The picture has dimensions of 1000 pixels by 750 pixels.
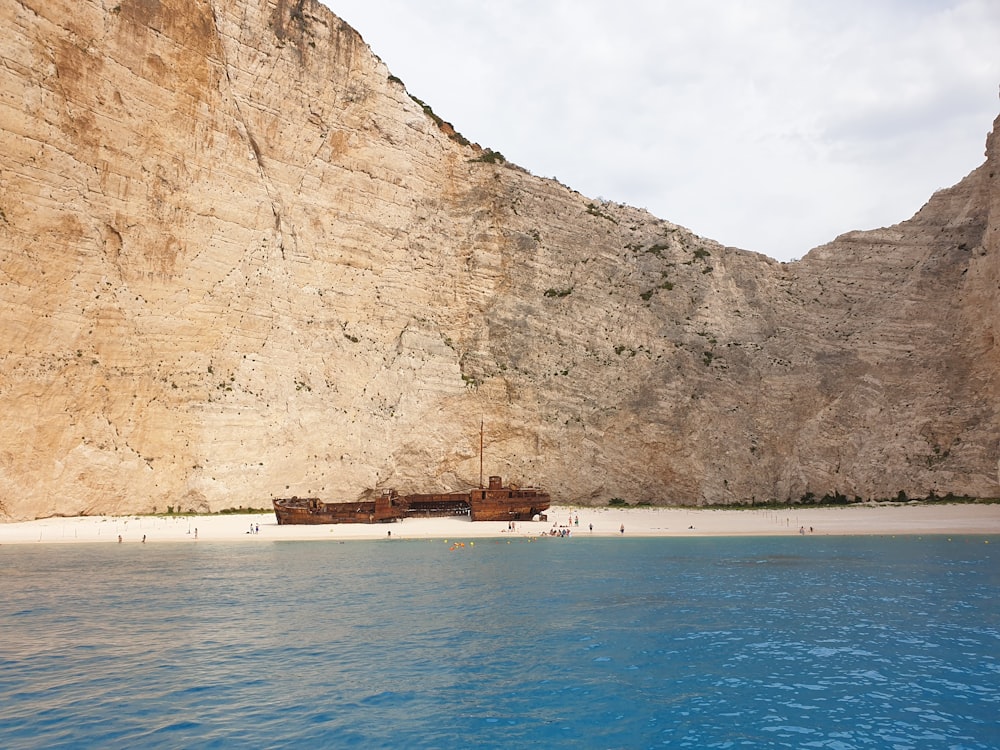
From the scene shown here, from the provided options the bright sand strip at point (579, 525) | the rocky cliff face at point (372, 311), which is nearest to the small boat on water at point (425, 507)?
the bright sand strip at point (579, 525)

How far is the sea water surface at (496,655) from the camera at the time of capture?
34.8ft

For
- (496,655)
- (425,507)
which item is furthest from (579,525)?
(496,655)

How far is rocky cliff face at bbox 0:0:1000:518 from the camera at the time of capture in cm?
3766

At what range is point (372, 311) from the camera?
1980 inches

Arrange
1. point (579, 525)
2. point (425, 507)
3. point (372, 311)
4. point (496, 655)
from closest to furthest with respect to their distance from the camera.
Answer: point (496, 655)
point (579, 525)
point (425, 507)
point (372, 311)

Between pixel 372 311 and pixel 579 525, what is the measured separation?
71.9 feet

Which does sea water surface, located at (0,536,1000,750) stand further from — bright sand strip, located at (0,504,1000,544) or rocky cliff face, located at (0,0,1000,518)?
rocky cliff face, located at (0,0,1000,518)

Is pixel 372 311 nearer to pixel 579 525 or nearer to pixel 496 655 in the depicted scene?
pixel 579 525

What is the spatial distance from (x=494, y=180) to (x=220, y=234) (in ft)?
81.0

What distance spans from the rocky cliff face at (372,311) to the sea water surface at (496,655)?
14298 millimetres

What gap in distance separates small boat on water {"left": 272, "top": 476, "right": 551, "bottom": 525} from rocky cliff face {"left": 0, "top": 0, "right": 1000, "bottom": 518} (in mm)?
2614

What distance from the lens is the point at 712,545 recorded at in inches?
1375

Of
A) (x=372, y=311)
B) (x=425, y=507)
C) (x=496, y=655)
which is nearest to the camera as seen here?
(x=496, y=655)

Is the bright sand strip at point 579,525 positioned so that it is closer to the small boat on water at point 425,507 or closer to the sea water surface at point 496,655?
the small boat on water at point 425,507
